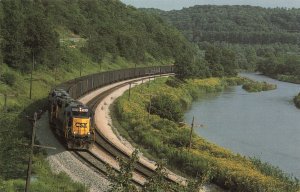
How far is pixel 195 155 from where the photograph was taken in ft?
128

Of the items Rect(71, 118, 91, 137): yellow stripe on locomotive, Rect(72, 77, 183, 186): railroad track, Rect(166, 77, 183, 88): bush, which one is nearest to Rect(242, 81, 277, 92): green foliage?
Rect(166, 77, 183, 88): bush

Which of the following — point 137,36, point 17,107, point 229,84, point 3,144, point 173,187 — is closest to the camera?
point 173,187

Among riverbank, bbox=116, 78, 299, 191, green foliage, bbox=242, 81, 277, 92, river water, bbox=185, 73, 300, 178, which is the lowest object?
Result: river water, bbox=185, 73, 300, 178

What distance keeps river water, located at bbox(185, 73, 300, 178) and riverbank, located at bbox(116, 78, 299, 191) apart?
867 cm

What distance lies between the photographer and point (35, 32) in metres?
69.7

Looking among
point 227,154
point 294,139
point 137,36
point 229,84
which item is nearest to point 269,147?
point 294,139

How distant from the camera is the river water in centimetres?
5406

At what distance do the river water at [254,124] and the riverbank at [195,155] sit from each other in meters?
8.67

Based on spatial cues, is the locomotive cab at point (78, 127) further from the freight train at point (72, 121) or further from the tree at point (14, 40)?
the tree at point (14, 40)

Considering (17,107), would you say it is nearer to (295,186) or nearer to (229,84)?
(295,186)

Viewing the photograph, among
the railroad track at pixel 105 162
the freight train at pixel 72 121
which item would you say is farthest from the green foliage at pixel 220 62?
the freight train at pixel 72 121

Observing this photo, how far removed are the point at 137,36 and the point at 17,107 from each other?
9852 cm

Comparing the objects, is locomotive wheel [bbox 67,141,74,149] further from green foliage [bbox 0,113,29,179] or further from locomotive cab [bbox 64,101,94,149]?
green foliage [bbox 0,113,29,179]

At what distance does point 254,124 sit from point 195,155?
37.2 m
